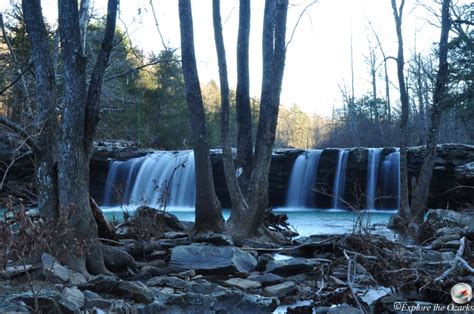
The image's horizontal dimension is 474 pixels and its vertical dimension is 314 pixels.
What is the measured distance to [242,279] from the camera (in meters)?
6.63

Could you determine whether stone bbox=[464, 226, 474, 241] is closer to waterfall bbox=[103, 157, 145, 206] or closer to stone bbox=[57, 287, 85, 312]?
stone bbox=[57, 287, 85, 312]

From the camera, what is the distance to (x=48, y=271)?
216 inches

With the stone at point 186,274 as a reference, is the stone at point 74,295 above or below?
above

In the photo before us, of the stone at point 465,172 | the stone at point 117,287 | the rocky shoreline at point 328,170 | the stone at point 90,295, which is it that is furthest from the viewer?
the rocky shoreline at point 328,170

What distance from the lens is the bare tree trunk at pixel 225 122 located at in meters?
9.89

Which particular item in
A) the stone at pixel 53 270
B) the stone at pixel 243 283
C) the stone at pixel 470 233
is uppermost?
the stone at pixel 53 270

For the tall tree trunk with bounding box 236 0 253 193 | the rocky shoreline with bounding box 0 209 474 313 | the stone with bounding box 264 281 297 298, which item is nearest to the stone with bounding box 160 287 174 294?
the rocky shoreline with bounding box 0 209 474 313

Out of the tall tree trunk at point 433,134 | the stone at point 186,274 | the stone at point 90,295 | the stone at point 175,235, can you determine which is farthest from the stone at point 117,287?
the tall tree trunk at point 433,134

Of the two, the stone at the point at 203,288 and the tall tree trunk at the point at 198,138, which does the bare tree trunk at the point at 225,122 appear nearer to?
the tall tree trunk at the point at 198,138

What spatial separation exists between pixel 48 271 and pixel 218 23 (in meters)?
6.60

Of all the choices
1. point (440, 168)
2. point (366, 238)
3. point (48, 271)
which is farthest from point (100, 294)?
point (440, 168)

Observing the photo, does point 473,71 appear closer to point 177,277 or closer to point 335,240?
point 335,240

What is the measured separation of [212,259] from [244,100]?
4963 mm

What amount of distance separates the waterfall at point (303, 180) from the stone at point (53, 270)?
14976mm
